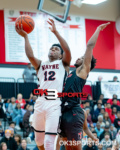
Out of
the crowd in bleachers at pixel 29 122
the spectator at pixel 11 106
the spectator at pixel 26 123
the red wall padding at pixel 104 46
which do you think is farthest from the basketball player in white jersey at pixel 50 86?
the red wall padding at pixel 104 46

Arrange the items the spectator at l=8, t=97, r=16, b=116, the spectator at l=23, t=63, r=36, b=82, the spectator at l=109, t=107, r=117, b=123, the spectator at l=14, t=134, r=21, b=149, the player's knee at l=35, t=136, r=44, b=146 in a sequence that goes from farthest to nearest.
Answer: the spectator at l=23, t=63, r=36, b=82, the spectator at l=109, t=107, r=117, b=123, the spectator at l=8, t=97, r=16, b=116, the spectator at l=14, t=134, r=21, b=149, the player's knee at l=35, t=136, r=44, b=146

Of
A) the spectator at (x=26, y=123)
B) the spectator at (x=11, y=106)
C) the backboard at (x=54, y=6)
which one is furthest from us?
the backboard at (x=54, y=6)

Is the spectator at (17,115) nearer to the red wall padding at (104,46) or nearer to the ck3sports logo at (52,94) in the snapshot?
the ck3sports logo at (52,94)

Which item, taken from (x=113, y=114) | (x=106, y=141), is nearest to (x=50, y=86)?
(x=106, y=141)

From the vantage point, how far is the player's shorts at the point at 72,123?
6.17 meters

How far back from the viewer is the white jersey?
248 inches

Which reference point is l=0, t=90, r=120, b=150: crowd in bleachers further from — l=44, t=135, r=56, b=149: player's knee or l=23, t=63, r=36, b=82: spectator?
l=44, t=135, r=56, b=149: player's knee

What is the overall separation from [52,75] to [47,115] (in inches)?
29.9

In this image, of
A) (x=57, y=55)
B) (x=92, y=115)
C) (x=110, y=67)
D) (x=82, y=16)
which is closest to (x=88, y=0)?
(x=82, y=16)

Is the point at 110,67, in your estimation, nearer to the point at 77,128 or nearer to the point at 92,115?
the point at 92,115

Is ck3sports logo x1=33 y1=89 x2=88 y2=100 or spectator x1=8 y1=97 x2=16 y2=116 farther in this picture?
spectator x1=8 y1=97 x2=16 y2=116

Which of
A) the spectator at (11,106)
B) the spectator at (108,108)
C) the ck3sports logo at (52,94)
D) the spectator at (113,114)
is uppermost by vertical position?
the ck3sports logo at (52,94)

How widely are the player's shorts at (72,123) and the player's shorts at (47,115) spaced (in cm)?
16

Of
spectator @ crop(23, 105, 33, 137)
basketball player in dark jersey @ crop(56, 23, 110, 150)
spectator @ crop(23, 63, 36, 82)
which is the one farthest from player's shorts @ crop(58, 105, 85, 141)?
spectator @ crop(23, 63, 36, 82)
